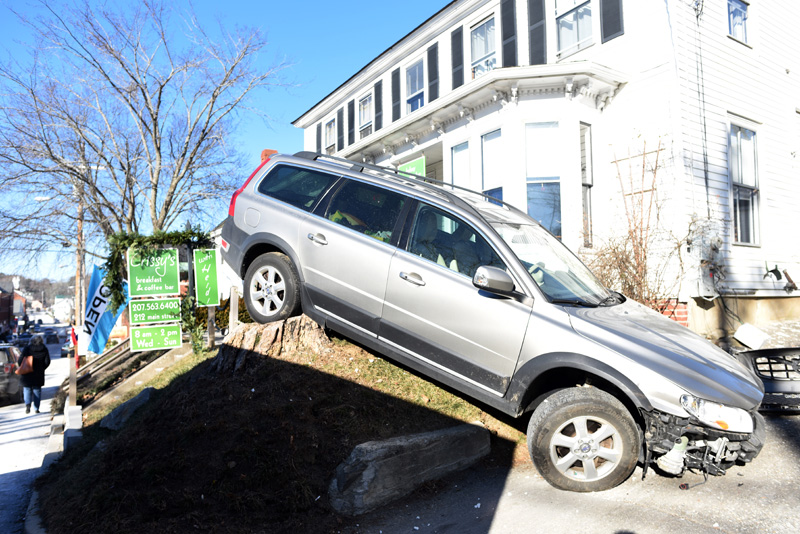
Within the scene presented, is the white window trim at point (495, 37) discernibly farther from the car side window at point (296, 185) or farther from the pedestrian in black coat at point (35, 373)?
the pedestrian in black coat at point (35, 373)

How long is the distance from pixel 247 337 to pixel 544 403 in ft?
9.60

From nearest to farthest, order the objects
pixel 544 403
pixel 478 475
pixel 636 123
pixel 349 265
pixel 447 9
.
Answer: pixel 544 403
pixel 478 475
pixel 349 265
pixel 636 123
pixel 447 9

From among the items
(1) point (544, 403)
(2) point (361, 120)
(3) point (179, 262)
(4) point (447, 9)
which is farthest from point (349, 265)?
(2) point (361, 120)

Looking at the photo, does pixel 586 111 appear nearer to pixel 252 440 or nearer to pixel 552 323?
pixel 552 323

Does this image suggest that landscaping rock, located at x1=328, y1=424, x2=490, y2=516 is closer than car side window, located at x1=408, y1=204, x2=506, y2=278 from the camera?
Yes

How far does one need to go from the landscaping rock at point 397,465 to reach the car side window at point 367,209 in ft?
5.88

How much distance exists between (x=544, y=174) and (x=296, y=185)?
20.9ft

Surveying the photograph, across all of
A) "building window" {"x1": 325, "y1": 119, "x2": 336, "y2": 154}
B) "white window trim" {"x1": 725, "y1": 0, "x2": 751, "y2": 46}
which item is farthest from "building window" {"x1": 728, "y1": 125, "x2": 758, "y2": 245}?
"building window" {"x1": 325, "y1": 119, "x2": 336, "y2": 154}

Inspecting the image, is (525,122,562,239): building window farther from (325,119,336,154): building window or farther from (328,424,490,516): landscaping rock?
(325,119,336,154): building window

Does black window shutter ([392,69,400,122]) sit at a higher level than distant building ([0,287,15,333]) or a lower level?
higher

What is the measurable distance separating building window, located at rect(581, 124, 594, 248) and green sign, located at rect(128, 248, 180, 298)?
821 centimetres

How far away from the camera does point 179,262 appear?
1080 centimetres

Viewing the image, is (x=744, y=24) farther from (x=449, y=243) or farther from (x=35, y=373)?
(x=35, y=373)

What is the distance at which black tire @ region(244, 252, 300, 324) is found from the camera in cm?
532
